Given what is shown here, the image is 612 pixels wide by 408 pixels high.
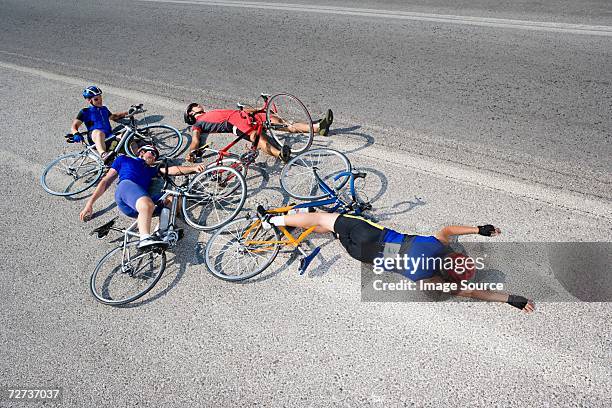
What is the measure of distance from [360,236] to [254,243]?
1489 millimetres

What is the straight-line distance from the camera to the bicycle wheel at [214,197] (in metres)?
6.85

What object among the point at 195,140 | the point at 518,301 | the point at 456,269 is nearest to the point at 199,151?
the point at 195,140

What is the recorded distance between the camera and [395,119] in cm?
873

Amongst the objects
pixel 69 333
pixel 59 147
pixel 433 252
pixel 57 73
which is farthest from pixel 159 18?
pixel 433 252

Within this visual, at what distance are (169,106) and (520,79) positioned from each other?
802 cm

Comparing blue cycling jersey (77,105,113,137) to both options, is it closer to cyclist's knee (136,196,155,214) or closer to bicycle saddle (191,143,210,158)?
bicycle saddle (191,143,210,158)

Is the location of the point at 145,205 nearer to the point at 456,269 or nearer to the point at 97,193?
the point at 97,193

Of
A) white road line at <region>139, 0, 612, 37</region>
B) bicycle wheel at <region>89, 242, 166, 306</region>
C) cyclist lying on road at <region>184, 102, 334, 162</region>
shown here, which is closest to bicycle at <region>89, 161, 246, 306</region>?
bicycle wheel at <region>89, 242, 166, 306</region>

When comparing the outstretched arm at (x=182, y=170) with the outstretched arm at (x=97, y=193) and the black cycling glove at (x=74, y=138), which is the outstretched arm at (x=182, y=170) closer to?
the outstretched arm at (x=97, y=193)

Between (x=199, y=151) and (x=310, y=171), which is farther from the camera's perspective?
(x=199, y=151)

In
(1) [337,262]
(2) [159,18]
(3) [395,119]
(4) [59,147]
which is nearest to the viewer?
(1) [337,262]

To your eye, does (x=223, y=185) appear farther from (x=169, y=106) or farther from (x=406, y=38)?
(x=406, y=38)

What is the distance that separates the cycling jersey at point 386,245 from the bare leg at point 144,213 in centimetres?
267

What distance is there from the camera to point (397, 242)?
539cm
